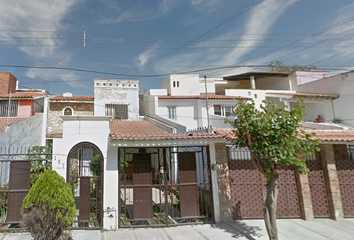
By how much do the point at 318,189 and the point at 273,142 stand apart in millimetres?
4288

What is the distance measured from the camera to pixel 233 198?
25.4ft

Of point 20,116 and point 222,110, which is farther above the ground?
point 222,110

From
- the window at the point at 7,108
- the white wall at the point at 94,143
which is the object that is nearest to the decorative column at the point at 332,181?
the white wall at the point at 94,143

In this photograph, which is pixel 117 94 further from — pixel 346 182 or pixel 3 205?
pixel 346 182

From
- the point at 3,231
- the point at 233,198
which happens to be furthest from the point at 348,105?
the point at 3,231

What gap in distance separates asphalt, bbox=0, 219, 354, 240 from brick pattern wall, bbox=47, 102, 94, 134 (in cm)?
1273

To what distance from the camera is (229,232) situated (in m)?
6.60

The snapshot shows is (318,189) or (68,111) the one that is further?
(68,111)

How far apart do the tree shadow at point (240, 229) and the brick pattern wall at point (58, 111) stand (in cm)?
1586

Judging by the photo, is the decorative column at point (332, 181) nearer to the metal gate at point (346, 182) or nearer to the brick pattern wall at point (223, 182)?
the metal gate at point (346, 182)

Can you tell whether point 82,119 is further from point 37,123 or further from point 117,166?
point 37,123

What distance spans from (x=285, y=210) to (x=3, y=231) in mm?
9798

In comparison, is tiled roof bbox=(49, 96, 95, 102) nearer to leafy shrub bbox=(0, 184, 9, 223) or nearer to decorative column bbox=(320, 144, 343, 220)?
leafy shrub bbox=(0, 184, 9, 223)

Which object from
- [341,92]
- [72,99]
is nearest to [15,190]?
[72,99]
